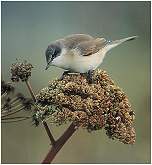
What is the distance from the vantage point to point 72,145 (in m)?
2.32

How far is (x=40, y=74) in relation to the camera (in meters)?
2.31

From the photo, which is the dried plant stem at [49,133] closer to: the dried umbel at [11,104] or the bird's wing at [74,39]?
the dried umbel at [11,104]

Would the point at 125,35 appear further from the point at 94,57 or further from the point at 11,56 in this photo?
the point at 11,56

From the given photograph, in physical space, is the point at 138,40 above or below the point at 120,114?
above

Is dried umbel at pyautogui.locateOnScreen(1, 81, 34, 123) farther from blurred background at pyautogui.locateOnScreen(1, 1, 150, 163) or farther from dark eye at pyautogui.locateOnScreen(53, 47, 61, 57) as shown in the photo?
dark eye at pyautogui.locateOnScreen(53, 47, 61, 57)

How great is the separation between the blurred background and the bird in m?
0.03

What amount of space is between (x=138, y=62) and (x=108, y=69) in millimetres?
140

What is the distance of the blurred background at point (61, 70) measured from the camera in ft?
7.55

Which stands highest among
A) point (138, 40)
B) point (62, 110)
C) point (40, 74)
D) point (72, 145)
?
point (138, 40)

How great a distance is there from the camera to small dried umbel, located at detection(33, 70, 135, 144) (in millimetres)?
2279

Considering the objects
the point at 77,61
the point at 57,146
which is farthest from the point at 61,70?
the point at 57,146

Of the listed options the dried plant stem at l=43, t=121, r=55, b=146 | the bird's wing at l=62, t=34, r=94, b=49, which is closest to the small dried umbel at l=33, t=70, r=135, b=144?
the dried plant stem at l=43, t=121, r=55, b=146

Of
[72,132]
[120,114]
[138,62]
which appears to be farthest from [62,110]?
[138,62]

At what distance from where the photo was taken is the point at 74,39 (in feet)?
7.57
